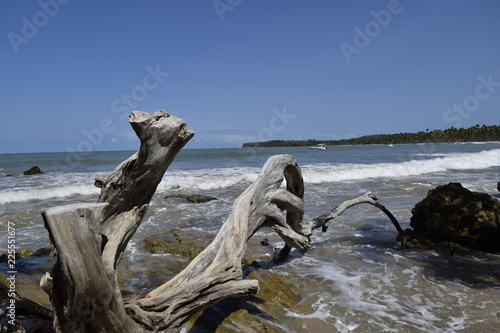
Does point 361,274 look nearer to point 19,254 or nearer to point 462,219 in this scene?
point 462,219

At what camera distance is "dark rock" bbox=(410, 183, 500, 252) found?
18.1 feet

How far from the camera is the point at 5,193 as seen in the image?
1220cm

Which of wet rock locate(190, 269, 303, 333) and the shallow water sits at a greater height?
wet rock locate(190, 269, 303, 333)

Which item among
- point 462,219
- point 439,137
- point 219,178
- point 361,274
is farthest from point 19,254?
point 439,137

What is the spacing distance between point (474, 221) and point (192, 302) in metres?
5.19

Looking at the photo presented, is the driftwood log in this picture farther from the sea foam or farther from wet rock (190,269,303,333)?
the sea foam

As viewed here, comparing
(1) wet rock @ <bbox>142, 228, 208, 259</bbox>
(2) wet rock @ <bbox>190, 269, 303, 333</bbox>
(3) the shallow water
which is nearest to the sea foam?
(3) the shallow water

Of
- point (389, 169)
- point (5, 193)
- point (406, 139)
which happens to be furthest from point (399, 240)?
point (406, 139)

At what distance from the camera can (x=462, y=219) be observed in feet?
18.5

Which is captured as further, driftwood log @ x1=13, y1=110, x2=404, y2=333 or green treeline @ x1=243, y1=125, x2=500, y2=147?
green treeline @ x1=243, y1=125, x2=500, y2=147

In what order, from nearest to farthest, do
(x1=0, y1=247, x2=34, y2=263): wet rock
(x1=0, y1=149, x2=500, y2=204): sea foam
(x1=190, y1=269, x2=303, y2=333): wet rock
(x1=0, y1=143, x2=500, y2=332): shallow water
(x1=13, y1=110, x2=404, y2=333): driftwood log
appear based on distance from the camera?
(x1=13, y1=110, x2=404, y2=333): driftwood log
(x1=190, y1=269, x2=303, y2=333): wet rock
(x1=0, y1=143, x2=500, y2=332): shallow water
(x1=0, y1=247, x2=34, y2=263): wet rock
(x1=0, y1=149, x2=500, y2=204): sea foam

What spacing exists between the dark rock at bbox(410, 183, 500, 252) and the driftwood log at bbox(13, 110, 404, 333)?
3.14 meters

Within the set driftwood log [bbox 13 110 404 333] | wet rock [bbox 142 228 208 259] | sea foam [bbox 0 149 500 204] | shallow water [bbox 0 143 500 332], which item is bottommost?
shallow water [bbox 0 143 500 332]

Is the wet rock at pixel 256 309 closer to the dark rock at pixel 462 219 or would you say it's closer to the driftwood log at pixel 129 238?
the driftwood log at pixel 129 238
